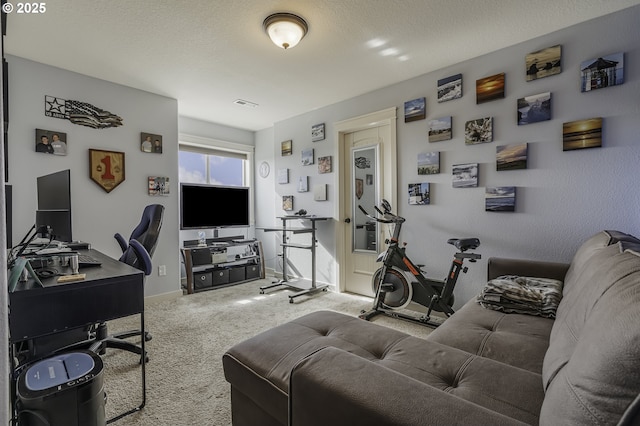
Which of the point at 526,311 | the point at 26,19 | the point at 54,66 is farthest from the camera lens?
the point at 54,66

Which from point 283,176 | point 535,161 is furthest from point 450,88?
point 283,176

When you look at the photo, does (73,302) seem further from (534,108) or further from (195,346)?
(534,108)

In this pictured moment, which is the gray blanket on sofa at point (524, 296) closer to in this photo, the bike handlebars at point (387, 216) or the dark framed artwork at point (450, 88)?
the bike handlebars at point (387, 216)

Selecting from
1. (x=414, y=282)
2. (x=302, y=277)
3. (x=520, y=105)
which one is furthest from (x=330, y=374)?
(x=302, y=277)

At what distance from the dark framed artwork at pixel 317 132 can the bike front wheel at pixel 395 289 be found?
2.07m

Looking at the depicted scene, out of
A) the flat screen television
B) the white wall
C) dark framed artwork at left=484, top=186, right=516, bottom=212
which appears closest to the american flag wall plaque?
the white wall

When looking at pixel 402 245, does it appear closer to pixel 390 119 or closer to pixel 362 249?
pixel 362 249

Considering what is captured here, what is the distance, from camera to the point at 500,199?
2.62 meters

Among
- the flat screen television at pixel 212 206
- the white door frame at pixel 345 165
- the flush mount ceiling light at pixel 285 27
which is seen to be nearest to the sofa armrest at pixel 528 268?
the white door frame at pixel 345 165

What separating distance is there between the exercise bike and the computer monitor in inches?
90.9

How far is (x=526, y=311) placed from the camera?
1.77 metres

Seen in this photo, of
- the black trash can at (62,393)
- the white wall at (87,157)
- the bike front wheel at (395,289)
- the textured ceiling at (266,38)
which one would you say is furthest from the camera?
the bike front wheel at (395,289)

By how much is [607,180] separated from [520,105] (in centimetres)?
86

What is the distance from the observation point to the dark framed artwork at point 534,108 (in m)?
2.39
